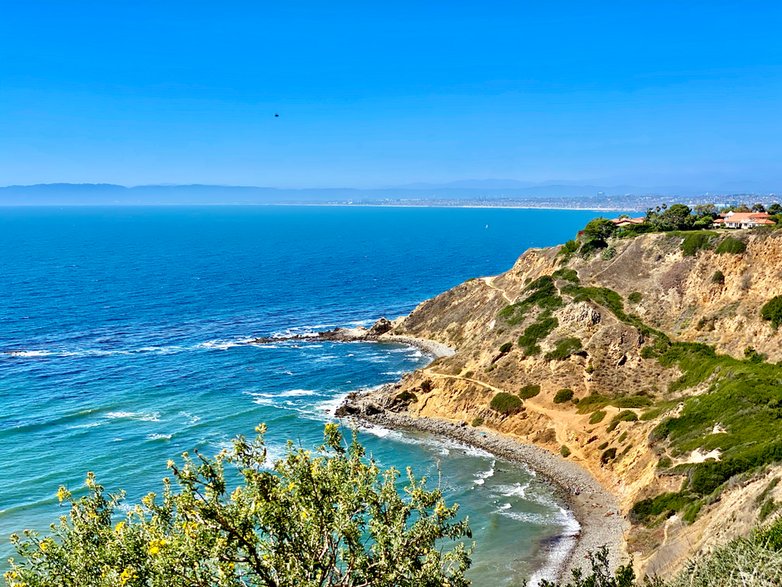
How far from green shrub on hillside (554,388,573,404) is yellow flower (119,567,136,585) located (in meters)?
61.6

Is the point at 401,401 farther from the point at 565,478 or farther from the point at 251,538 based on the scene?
the point at 251,538

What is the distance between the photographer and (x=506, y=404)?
7469 cm

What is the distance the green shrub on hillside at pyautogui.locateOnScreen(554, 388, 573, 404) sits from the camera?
241ft

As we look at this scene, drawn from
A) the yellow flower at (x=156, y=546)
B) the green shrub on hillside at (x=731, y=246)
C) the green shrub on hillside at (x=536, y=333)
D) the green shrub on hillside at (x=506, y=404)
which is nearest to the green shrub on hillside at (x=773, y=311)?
the green shrub on hillside at (x=731, y=246)

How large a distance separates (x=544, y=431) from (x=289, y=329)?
62956mm

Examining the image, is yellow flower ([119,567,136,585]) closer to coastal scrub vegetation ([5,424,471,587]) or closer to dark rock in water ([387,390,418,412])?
coastal scrub vegetation ([5,424,471,587])

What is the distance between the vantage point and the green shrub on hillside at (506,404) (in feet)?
243

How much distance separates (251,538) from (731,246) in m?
78.4

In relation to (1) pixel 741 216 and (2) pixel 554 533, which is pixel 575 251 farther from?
(2) pixel 554 533

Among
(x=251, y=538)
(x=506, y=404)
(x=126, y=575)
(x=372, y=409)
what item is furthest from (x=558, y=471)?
(x=126, y=575)

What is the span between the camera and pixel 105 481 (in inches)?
2297

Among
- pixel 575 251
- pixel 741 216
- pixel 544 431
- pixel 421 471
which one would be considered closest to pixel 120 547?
pixel 421 471

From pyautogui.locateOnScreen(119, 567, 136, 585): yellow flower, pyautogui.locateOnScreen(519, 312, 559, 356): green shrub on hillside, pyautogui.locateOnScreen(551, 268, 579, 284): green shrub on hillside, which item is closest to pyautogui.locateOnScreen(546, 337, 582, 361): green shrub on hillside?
pyautogui.locateOnScreen(519, 312, 559, 356): green shrub on hillside

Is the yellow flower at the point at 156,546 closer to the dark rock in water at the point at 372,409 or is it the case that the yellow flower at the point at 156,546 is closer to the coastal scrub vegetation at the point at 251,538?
the coastal scrub vegetation at the point at 251,538
